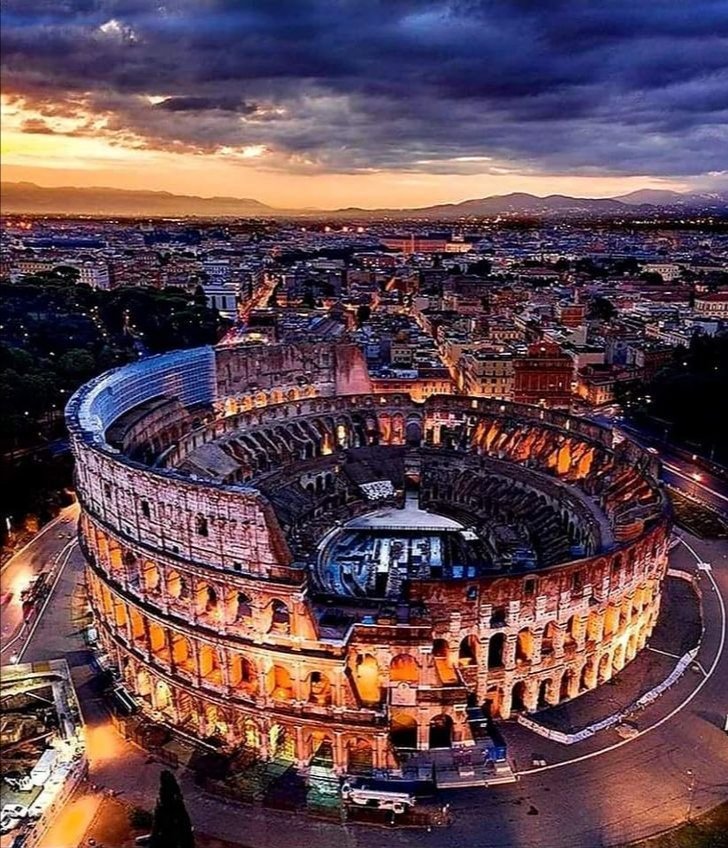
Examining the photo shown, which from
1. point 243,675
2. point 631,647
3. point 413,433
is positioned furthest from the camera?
point 413,433

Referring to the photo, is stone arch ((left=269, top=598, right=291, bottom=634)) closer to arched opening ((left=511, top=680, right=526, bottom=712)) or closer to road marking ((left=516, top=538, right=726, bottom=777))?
arched opening ((left=511, top=680, right=526, bottom=712))

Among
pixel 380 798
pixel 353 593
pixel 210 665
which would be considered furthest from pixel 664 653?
pixel 210 665

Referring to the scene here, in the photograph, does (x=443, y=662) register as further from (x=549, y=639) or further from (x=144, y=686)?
(x=144, y=686)

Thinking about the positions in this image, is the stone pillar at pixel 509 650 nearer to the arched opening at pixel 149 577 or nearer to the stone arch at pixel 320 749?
the stone arch at pixel 320 749

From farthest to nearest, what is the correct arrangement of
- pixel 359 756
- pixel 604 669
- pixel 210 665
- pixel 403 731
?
pixel 604 669, pixel 210 665, pixel 403 731, pixel 359 756

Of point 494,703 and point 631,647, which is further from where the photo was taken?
point 631,647

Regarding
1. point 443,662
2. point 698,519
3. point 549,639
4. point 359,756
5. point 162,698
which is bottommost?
point 162,698

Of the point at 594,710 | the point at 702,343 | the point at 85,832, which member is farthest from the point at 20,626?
the point at 702,343

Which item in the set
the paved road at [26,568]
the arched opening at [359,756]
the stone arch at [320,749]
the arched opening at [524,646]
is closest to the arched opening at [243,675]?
the stone arch at [320,749]
